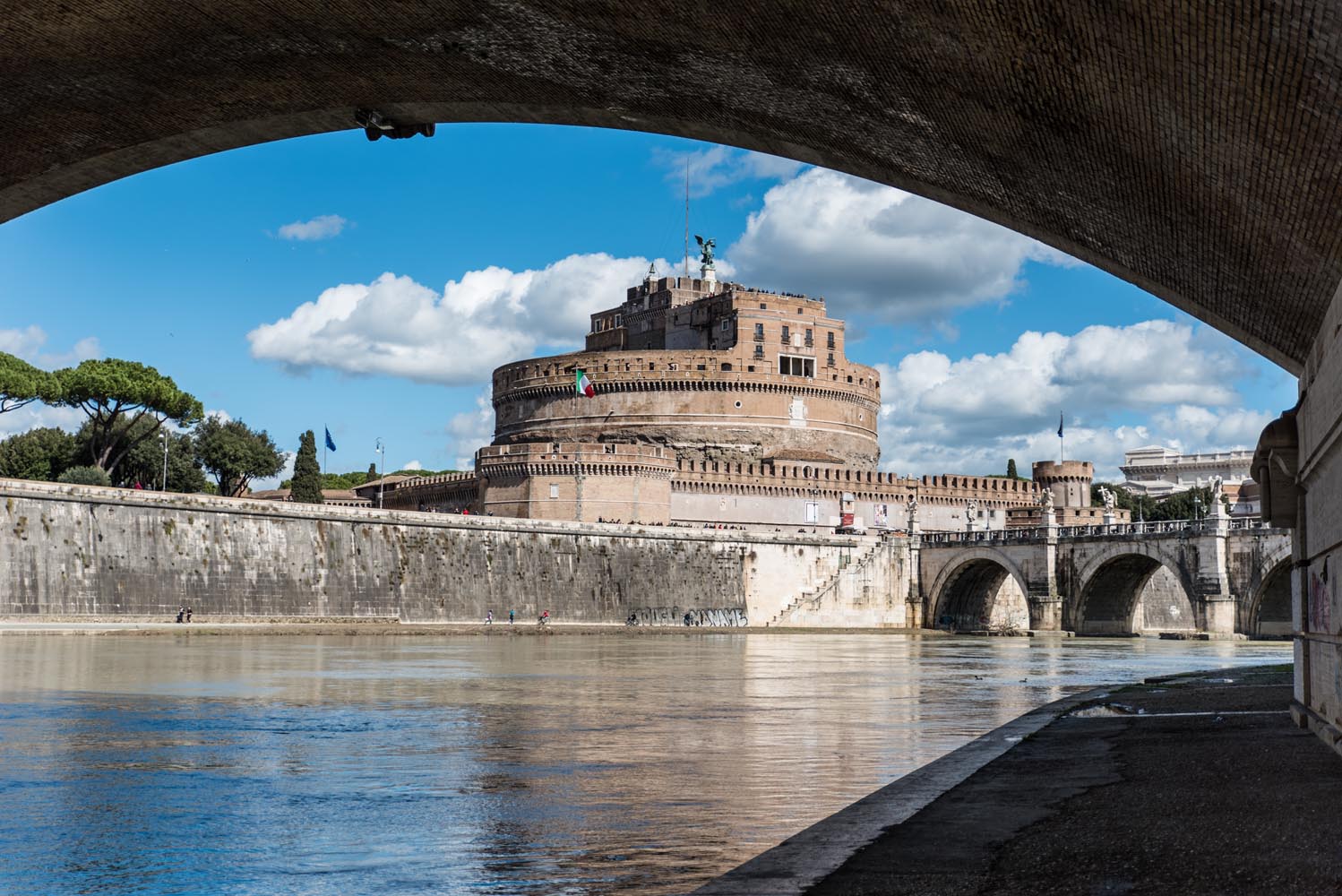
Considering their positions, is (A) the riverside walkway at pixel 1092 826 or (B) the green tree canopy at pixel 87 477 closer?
(A) the riverside walkway at pixel 1092 826

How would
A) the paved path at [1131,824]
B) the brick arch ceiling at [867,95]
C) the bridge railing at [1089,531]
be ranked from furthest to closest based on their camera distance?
the bridge railing at [1089,531], the brick arch ceiling at [867,95], the paved path at [1131,824]

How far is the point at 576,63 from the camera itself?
8.83m

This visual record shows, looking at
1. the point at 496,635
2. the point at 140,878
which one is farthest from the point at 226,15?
the point at 496,635

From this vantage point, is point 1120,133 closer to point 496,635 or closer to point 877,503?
point 496,635

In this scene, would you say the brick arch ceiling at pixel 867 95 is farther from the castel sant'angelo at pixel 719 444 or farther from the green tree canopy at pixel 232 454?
the green tree canopy at pixel 232 454

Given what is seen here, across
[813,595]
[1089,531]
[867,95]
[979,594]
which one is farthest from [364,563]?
[867,95]

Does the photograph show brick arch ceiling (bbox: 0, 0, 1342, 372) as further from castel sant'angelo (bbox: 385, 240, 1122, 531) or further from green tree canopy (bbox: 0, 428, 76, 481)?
green tree canopy (bbox: 0, 428, 76, 481)

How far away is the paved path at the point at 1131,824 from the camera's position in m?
6.31

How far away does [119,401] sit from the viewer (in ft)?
255

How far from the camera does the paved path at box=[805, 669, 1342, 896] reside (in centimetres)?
631

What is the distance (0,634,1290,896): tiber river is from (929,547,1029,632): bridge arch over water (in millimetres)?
48457

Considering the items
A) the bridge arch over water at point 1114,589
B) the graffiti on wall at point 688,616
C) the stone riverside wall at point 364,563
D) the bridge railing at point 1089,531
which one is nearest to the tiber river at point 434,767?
the stone riverside wall at point 364,563

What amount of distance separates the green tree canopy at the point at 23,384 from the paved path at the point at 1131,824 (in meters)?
72.0

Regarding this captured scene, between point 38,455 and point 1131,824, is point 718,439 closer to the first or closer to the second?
point 38,455
